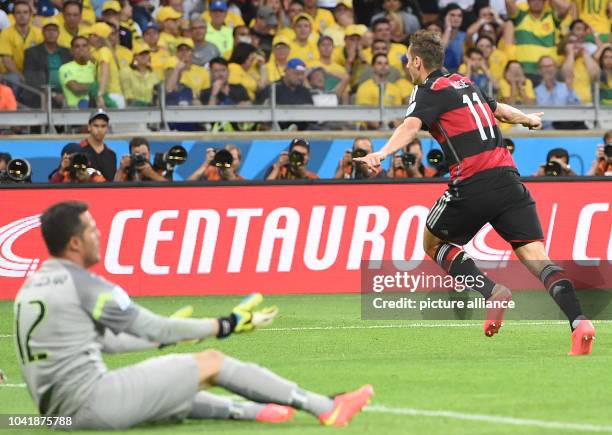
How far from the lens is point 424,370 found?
32.2ft

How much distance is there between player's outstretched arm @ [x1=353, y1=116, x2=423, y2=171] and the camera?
1016cm

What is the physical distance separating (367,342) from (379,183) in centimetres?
497

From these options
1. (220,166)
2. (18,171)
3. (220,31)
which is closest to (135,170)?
(220,166)

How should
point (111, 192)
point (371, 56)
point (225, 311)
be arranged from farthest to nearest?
point (371, 56)
point (111, 192)
point (225, 311)

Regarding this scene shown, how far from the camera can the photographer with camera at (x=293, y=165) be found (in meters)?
18.2

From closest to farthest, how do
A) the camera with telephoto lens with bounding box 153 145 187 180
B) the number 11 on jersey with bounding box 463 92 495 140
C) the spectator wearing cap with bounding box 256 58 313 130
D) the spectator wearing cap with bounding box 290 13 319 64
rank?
the number 11 on jersey with bounding box 463 92 495 140
the camera with telephoto lens with bounding box 153 145 187 180
the spectator wearing cap with bounding box 256 58 313 130
the spectator wearing cap with bounding box 290 13 319 64

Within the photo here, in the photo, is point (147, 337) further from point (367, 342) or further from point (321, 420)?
point (367, 342)

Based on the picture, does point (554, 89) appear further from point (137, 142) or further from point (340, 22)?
point (137, 142)

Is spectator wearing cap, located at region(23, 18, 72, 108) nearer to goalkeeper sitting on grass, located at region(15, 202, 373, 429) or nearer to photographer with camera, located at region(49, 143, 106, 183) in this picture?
photographer with camera, located at region(49, 143, 106, 183)

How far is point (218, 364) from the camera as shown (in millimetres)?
7012

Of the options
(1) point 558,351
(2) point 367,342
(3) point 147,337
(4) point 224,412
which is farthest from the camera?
(2) point 367,342

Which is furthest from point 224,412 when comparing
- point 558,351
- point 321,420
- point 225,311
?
point 225,311

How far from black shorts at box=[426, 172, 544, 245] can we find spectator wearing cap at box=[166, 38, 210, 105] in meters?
9.61

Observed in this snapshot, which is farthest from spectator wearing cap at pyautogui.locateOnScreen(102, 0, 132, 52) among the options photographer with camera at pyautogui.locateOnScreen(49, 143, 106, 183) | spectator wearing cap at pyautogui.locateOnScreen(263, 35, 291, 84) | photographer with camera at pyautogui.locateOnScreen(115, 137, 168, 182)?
photographer with camera at pyautogui.locateOnScreen(49, 143, 106, 183)
